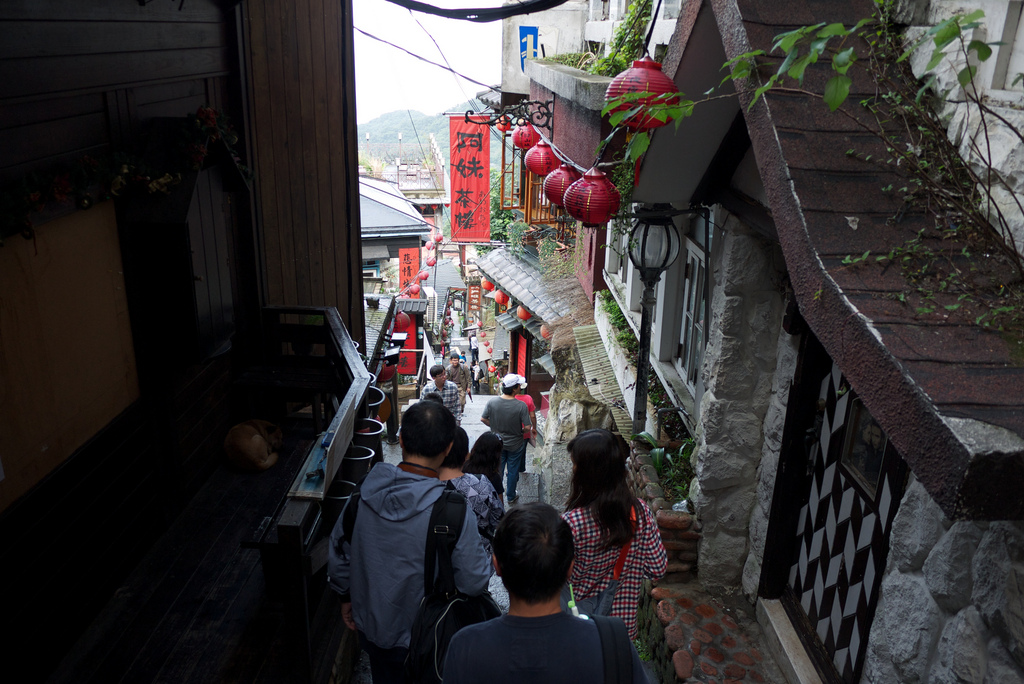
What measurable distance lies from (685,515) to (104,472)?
372 centimetres

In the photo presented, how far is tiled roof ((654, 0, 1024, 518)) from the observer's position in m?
1.68

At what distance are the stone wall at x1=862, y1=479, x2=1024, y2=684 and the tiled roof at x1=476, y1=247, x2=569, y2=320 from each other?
32.1 feet

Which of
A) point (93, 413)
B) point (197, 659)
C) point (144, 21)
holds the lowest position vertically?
point (197, 659)

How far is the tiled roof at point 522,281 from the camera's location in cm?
1359

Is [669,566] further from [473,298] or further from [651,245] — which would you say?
[473,298]

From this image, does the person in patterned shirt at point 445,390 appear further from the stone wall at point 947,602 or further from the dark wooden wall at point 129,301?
the stone wall at point 947,602

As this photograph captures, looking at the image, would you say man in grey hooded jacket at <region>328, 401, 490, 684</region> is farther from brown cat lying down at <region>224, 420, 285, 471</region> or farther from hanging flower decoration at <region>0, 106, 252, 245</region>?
brown cat lying down at <region>224, 420, 285, 471</region>

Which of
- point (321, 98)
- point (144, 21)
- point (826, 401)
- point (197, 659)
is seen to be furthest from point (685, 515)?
point (321, 98)

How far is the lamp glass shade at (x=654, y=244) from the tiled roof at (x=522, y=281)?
6.74 metres

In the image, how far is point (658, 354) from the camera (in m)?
7.40

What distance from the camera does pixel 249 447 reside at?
5422 millimetres

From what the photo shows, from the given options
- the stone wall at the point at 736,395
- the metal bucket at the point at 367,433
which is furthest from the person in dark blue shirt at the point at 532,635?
the stone wall at the point at 736,395

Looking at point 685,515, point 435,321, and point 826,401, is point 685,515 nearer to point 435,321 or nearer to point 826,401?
point 826,401

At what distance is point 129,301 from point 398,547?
8.63ft
